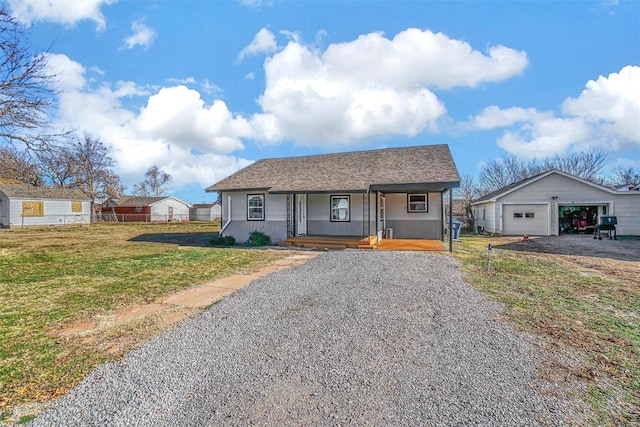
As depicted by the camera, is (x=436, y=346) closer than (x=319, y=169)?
Yes

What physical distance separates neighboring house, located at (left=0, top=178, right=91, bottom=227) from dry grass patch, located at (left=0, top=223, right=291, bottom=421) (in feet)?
76.1

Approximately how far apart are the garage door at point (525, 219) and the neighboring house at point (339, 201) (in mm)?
8365

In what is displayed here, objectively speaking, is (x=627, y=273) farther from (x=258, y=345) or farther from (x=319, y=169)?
(x=319, y=169)

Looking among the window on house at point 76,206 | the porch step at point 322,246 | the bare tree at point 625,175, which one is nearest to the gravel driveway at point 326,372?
the porch step at point 322,246

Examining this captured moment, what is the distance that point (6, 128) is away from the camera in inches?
335

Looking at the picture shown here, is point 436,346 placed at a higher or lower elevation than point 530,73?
lower

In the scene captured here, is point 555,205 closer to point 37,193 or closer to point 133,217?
point 37,193

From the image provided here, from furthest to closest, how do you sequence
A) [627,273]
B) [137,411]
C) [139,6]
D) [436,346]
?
[139,6] < [627,273] < [436,346] < [137,411]

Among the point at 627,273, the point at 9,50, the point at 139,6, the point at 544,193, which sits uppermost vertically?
the point at 139,6

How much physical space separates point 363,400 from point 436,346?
1.42 m

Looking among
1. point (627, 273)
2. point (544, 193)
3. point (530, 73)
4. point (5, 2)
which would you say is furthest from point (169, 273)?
point (544, 193)

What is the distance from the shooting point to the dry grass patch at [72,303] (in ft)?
10.2

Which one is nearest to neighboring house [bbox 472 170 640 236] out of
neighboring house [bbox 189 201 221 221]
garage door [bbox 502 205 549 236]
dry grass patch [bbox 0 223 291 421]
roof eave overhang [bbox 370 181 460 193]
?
garage door [bbox 502 205 549 236]

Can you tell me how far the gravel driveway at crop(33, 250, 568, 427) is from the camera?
246 cm
